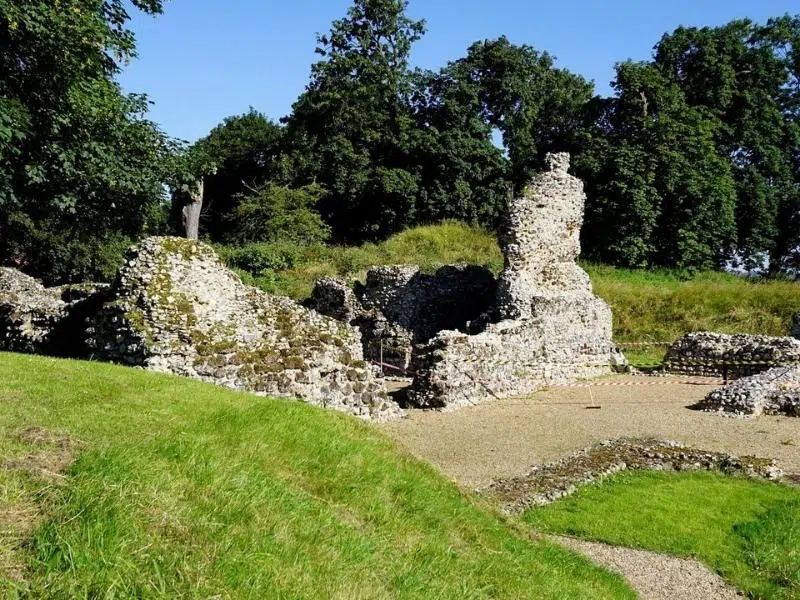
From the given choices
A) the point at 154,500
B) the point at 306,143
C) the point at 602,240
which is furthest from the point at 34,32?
the point at 306,143

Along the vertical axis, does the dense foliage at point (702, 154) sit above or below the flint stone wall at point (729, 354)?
above

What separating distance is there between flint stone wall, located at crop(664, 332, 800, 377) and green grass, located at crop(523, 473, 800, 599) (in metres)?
13.0

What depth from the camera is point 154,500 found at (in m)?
4.91

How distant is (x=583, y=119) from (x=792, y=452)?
39558mm

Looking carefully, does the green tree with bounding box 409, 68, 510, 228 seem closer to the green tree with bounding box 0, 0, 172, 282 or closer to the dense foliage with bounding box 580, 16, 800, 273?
the dense foliage with bounding box 580, 16, 800, 273

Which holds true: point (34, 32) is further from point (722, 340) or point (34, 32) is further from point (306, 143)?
point (306, 143)

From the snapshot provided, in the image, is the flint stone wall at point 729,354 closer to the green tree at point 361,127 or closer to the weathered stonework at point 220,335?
the weathered stonework at point 220,335

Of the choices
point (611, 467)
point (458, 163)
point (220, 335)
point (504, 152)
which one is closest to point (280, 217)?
point (458, 163)

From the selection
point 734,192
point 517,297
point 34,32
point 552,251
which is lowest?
point 517,297

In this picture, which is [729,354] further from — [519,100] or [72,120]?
[519,100]

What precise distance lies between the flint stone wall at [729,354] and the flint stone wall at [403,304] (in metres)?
6.68

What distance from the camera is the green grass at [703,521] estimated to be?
7902 millimetres

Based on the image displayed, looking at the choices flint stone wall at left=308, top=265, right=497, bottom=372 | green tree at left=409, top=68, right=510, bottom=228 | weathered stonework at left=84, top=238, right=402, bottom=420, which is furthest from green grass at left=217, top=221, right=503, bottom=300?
weathered stonework at left=84, top=238, right=402, bottom=420

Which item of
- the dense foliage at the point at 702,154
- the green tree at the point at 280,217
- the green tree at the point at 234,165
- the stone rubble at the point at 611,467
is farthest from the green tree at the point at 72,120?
the green tree at the point at 234,165
